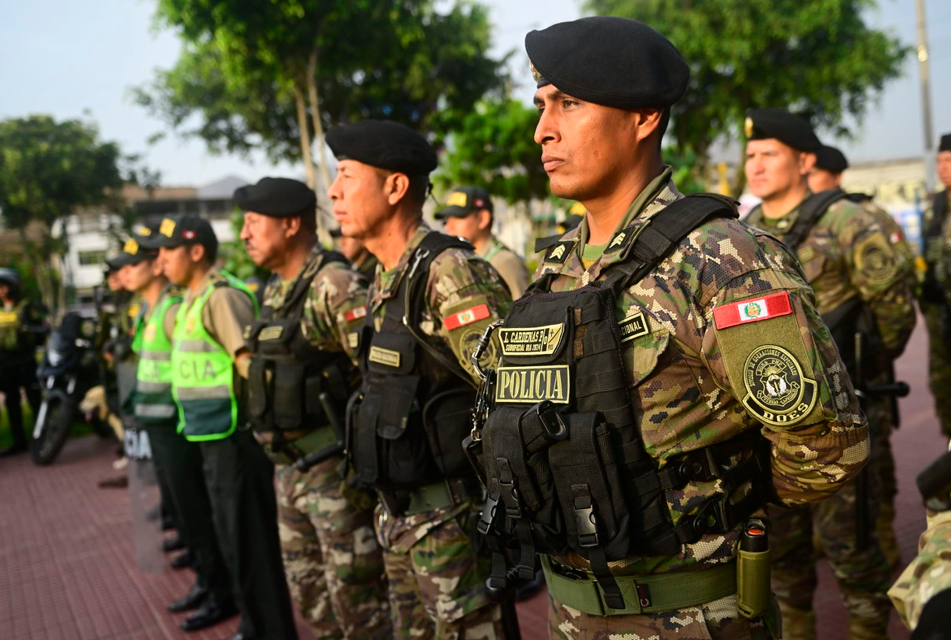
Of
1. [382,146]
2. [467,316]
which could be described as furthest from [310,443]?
[382,146]

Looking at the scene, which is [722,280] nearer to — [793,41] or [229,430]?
[229,430]

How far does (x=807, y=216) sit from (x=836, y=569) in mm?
1519

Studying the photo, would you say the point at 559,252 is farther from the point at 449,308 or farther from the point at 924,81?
the point at 924,81

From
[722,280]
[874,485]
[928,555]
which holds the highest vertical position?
[722,280]

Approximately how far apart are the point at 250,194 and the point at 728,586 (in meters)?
2.82

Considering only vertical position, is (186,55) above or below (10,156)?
above

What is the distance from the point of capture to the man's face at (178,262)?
4270 millimetres

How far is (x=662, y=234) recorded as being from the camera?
1.74 meters

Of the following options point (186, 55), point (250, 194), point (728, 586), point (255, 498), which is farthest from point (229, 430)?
point (186, 55)

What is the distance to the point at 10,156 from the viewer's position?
1970cm

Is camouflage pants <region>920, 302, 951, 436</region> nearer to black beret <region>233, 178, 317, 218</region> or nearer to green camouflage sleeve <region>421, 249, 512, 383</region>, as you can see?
green camouflage sleeve <region>421, 249, 512, 383</region>

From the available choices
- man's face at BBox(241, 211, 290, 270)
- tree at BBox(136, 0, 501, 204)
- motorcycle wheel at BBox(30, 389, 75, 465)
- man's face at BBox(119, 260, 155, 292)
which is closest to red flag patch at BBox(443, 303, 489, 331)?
man's face at BBox(241, 211, 290, 270)

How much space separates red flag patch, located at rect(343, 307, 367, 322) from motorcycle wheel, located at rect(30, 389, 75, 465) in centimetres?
729

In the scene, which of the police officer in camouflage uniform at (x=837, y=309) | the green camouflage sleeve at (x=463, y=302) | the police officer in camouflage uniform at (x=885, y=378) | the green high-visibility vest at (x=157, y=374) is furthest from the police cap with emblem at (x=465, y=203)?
the green camouflage sleeve at (x=463, y=302)
